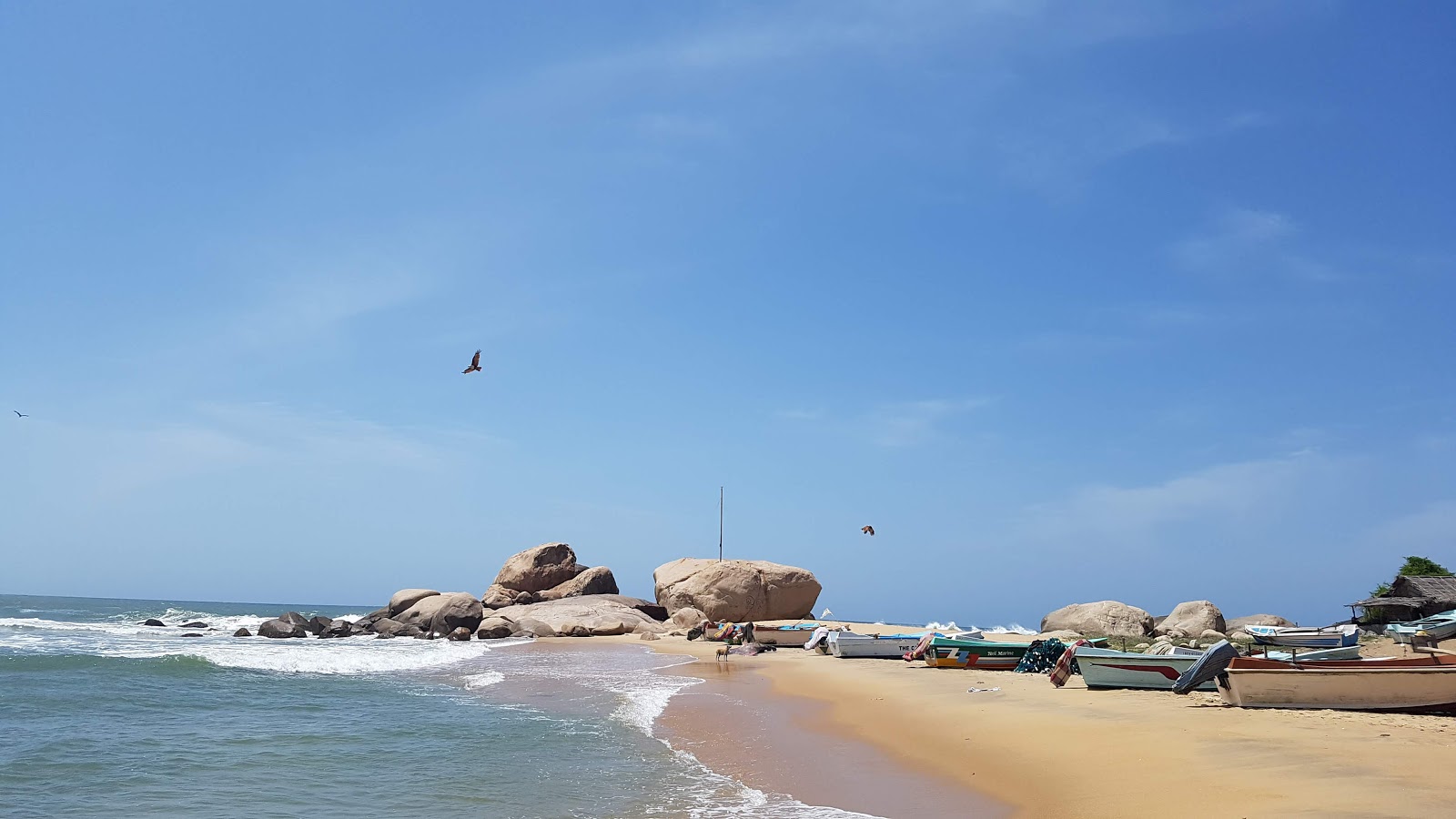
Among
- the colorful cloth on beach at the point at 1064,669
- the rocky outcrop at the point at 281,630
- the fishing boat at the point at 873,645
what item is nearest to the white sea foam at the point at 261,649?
the rocky outcrop at the point at 281,630

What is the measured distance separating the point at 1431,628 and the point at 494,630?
36.4 m

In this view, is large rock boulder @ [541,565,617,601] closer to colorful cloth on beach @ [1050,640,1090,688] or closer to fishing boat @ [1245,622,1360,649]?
fishing boat @ [1245,622,1360,649]

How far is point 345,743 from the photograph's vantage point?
15242 mm

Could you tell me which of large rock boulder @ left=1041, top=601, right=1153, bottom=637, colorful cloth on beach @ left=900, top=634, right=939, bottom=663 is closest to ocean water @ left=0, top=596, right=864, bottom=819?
colorful cloth on beach @ left=900, top=634, right=939, bottom=663

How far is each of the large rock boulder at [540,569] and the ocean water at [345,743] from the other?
78.2ft

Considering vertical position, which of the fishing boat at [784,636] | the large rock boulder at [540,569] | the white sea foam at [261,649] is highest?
the large rock boulder at [540,569]

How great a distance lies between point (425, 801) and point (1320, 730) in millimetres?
11279

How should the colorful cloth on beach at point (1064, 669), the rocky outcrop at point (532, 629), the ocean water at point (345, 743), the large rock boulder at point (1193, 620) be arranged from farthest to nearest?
the rocky outcrop at point (532, 629) < the large rock boulder at point (1193, 620) < the colorful cloth on beach at point (1064, 669) < the ocean water at point (345, 743)

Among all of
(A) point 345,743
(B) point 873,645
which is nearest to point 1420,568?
A: (B) point 873,645

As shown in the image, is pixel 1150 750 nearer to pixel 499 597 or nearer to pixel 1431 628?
pixel 1431 628

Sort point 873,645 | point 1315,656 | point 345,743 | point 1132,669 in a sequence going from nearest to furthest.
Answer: point 345,743
point 1315,656
point 1132,669
point 873,645

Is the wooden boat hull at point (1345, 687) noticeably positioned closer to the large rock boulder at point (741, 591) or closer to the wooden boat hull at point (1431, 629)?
the wooden boat hull at point (1431, 629)

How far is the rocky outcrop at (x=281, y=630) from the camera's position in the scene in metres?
45.8

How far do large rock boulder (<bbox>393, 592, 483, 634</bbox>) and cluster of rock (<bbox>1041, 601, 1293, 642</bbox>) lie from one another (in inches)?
1039
